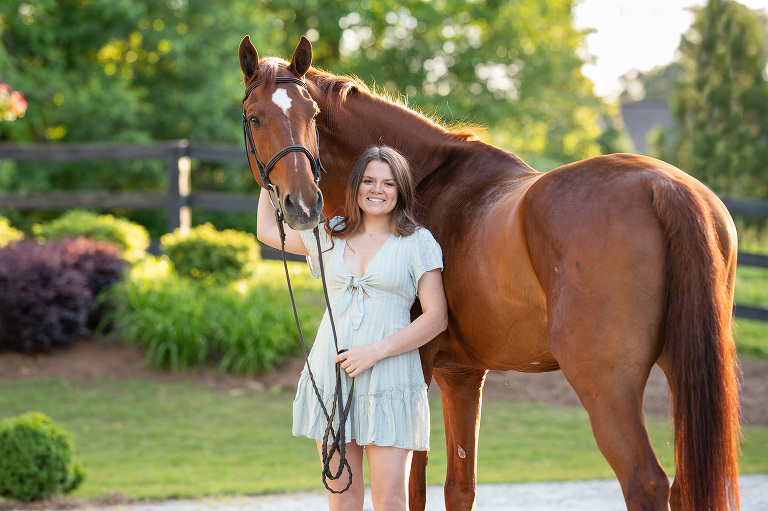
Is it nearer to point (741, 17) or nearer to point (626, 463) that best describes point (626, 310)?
point (626, 463)

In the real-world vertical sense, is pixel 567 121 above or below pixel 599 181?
above

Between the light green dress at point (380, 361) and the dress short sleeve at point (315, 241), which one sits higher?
the dress short sleeve at point (315, 241)

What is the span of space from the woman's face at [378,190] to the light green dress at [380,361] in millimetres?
112

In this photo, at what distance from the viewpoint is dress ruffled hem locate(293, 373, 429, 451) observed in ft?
7.72

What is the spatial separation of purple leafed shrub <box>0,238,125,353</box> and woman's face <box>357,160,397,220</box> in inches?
218

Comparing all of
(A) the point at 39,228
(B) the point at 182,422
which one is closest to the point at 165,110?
(A) the point at 39,228

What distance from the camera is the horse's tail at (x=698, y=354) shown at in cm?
186

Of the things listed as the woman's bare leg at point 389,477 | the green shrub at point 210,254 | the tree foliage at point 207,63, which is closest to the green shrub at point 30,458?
the woman's bare leg at point 389,477

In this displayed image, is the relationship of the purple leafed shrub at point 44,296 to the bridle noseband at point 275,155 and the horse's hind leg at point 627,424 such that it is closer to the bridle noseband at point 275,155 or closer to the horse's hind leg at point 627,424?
the bridle noseband at point 275,155

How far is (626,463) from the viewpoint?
74.2 inches

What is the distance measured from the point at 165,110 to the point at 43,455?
39.0 feet

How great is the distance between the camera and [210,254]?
301 inches

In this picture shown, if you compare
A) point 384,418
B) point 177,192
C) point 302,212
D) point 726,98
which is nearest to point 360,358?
point 384,418

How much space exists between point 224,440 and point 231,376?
50.2 inches
